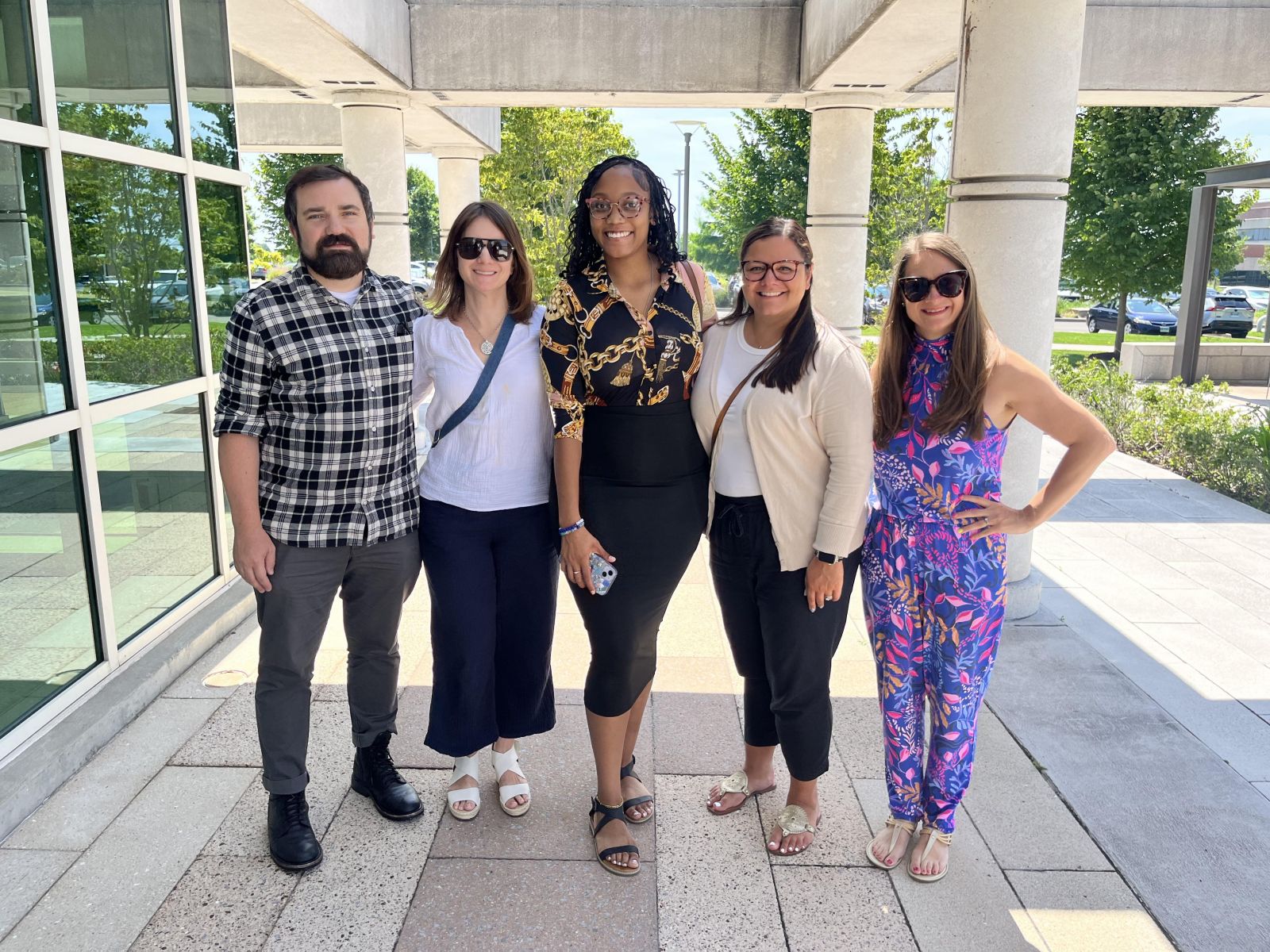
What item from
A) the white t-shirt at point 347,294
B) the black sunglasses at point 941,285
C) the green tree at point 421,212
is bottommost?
the white t-shirt at point 347,294

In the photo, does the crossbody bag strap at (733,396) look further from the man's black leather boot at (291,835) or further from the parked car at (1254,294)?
the parked car at (1254,294)

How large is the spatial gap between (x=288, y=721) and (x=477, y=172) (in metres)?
12.9

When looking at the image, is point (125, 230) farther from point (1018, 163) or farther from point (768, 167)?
point (768, 167)

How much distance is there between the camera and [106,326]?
4.04 metres

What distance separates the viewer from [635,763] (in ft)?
11.5

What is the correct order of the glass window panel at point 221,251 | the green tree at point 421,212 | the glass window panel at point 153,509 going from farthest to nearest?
the green tree at point 421,212, the glass window panel at point 221,251, the glass window panel at point 153,509

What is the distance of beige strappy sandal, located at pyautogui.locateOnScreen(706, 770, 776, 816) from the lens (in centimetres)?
321

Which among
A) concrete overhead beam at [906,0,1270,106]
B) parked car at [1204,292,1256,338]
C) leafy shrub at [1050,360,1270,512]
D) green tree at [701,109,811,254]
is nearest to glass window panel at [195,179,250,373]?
leafy shrub at [1050,360,1270,512]

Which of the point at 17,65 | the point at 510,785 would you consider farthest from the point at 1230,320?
the point at 17,65

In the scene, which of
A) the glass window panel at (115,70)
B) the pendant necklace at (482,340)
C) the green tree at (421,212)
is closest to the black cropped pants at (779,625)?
the pendant necklace at (482,340)

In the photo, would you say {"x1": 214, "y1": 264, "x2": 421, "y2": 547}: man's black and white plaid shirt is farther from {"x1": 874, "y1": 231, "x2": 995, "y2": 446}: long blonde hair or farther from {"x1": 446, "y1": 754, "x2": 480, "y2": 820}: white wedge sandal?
{"x1": 874, "y1": 231, "x2": 995, "y2": 446}: long blonde hair

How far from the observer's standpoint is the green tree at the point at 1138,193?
17.7m

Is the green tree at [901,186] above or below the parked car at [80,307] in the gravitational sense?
above

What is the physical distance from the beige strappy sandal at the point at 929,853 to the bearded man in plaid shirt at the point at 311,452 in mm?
1866
